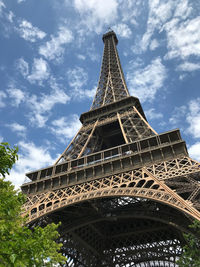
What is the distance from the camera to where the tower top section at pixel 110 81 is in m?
33.9

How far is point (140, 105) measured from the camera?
3059 centimetres

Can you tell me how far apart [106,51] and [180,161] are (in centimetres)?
3568

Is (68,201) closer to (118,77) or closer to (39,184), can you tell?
(39,184)

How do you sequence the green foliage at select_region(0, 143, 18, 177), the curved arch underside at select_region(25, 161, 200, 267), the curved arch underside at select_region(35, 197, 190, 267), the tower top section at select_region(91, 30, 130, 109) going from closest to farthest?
the green foliage at select_region(0, 143, 18, 177)
the curved arch underside at select_region(25, 161, 200, 267)
the curved arch underside at select_region(35, 197, 190, 267)
the tower top section at select_region(91, 30, 130, 109)

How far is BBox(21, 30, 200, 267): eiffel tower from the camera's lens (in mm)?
15641

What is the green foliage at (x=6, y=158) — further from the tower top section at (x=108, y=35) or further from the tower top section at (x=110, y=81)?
the tower top section at (x=108, y=35)

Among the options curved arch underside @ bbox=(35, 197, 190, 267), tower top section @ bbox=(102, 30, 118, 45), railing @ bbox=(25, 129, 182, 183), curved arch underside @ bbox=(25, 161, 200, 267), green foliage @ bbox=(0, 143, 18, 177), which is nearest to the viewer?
green foliage @ bbox=(0, 143, 18, 177)

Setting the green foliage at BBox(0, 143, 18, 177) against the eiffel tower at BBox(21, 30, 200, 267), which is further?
the eiffel tower at BBox(21, 30, 200, 267)

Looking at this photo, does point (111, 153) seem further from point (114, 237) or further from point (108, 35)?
point (108, 35)

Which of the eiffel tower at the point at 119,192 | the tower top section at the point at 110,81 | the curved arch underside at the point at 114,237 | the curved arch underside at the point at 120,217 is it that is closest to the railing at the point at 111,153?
the eiffel tower at the point at 119,192

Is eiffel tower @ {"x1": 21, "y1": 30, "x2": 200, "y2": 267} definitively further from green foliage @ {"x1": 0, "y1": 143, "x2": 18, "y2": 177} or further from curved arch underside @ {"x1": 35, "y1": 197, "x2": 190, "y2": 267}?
green foliage @ {"x1": 0, "y1": 143, "x2": 18, "y2": 177}

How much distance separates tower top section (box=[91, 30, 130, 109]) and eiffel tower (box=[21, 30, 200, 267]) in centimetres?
193

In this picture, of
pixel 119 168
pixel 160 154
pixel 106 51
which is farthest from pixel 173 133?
pixel 106 51

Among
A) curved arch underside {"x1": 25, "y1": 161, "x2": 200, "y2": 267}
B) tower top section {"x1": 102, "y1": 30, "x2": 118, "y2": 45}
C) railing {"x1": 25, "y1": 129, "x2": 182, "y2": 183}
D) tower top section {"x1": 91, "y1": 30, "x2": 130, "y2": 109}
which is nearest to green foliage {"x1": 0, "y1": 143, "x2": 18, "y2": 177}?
curved arch underside {"x1": 25, "y1": 161, "x2": 200, "y2": 267}
